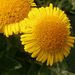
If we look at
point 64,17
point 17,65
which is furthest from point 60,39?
point 17,65

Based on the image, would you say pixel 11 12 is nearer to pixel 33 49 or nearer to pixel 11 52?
pixel 33 49

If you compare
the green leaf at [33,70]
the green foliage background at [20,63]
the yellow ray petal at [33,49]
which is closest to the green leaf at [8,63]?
the green foliage background at [20,63]

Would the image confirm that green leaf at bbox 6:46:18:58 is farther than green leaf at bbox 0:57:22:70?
Yes

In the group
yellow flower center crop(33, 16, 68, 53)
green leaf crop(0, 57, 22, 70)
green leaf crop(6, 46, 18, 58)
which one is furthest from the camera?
green leaf crop(6, 46, 18, 58)

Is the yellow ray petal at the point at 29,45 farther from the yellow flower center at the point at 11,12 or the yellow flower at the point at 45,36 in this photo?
the yellow flower center at the point at 11,12

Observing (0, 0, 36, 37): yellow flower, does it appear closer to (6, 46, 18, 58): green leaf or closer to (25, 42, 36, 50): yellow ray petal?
(25, 42, 36, 50): yellow ray petal

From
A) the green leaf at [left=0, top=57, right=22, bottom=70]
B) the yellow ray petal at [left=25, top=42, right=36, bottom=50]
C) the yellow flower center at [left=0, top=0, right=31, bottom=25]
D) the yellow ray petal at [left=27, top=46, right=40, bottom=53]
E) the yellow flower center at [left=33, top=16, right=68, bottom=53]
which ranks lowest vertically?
the green leaf at [left=0, top=57, right=22, bottom=70]

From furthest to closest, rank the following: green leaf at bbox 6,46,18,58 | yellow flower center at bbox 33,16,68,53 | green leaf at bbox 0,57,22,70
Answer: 1. green leaf at bbox 6,46,18,58
2. green leaf at bbox 0,57,22,70
3. yellow flower center at bbox 33,16,68,53

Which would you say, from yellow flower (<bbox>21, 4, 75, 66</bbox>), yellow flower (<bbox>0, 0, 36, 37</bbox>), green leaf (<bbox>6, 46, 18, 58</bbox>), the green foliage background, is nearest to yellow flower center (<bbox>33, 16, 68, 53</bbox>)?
yellow flower (<bbox>21, 4, 75, 66</bbox>)

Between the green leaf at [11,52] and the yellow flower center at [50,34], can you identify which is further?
the green leaf at [11,52]
